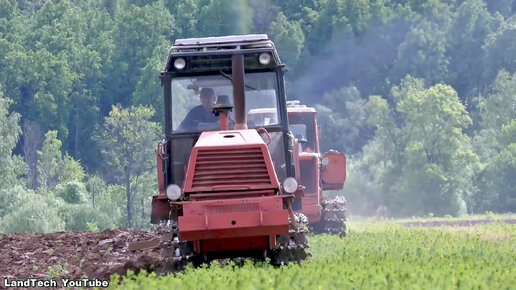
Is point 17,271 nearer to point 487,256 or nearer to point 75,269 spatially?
point 75,269

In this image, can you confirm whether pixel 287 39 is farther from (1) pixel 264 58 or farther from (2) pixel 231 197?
(2) pixel 231 197

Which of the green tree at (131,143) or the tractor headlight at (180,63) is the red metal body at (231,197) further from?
the green tree at (131,143)

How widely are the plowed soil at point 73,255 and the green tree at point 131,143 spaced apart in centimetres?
5210

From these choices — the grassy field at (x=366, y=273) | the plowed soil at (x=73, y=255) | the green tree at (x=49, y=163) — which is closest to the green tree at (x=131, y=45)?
the green tree at (x=49, y=163)

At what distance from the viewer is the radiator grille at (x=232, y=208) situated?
20.7m

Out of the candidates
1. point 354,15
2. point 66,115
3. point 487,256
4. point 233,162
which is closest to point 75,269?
point 233,162

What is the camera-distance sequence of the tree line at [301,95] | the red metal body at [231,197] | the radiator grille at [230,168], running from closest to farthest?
the red metal body at [231,197] < the radiator grille at [230,168] < the tree line at [301,95]

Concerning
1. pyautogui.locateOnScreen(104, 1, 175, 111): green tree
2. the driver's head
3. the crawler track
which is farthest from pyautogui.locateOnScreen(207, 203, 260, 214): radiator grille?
pyautogui.locateOnScreen(104, 1, 175, 111): green tree

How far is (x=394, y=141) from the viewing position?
84875 mm

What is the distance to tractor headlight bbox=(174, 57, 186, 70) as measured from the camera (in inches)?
889

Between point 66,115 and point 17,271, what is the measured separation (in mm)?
79976

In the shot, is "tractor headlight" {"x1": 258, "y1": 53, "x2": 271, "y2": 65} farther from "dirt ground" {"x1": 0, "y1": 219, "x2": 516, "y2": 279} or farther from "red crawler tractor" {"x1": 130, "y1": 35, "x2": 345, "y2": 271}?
"dirt ground" {"x1": 0, "y1": 219, "x2": 516, "y2": 279}

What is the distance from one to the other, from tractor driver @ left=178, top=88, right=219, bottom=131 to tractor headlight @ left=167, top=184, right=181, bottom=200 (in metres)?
1.76

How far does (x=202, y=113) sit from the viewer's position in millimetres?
22719
